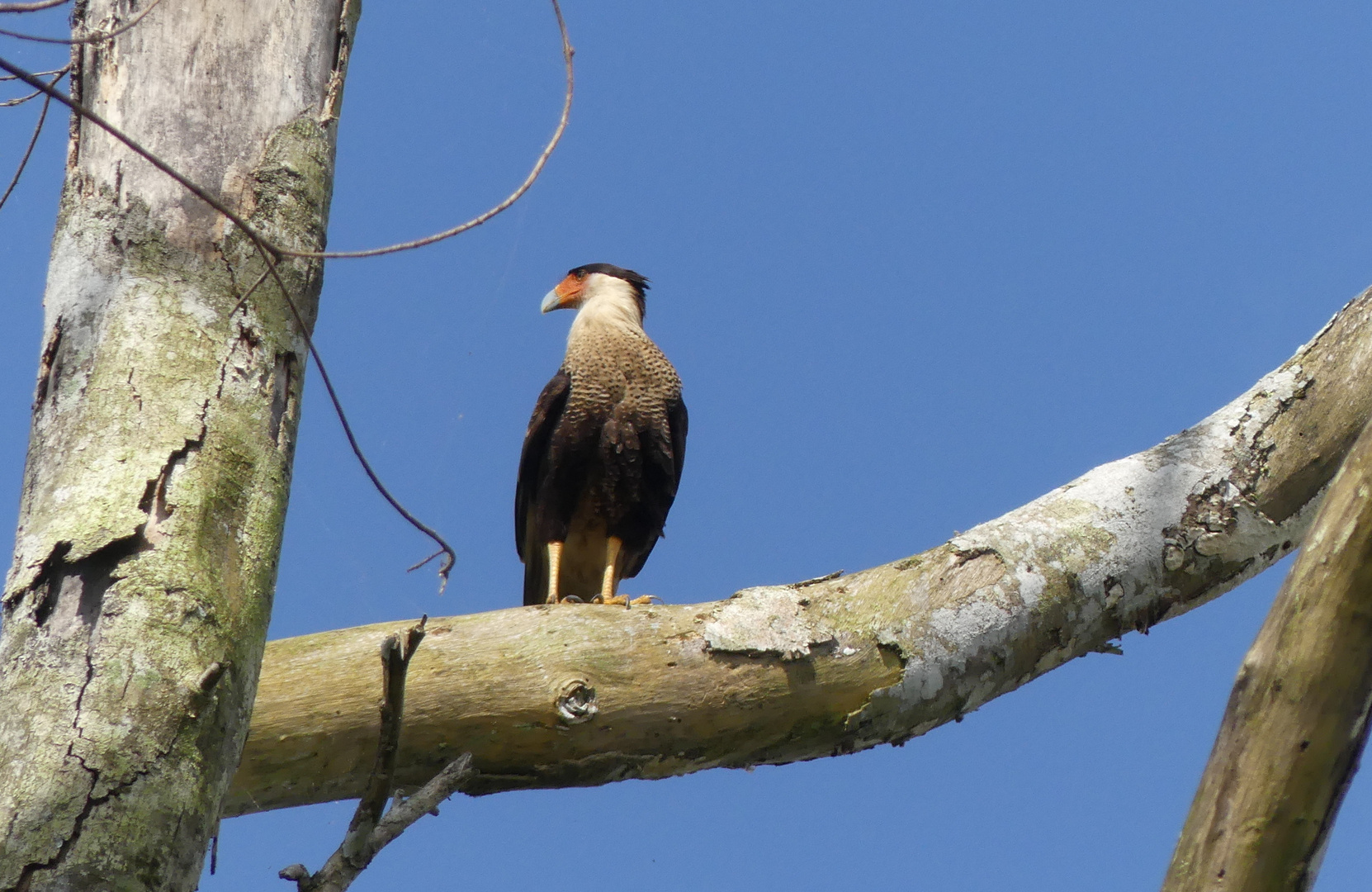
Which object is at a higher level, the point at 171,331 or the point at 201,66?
the point at 201,66

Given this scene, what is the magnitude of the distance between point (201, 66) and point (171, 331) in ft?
1.57

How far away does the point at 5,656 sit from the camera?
4.87 ft

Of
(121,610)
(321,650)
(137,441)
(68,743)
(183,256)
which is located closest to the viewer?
(68,743)

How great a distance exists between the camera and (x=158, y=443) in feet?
5.34

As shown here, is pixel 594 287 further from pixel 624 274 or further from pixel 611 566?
pixel 611 566

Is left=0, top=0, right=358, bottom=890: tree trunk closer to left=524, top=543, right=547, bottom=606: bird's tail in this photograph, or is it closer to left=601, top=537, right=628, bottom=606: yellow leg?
left=601, top=537, right=628, bottom=606: yellow leg

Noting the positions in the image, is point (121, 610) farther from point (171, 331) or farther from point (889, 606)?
point (889, 606)

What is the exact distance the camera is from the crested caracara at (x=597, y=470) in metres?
4.90

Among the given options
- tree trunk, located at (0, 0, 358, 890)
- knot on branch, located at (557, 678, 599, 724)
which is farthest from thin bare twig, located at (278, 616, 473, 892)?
knot on branch, located at (557, 678, 599, 724)

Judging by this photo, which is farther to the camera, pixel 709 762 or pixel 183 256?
pixel 709 762

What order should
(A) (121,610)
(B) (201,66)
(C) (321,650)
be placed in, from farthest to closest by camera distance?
(C) (321,650) → (B) (201,66) → (A) (121,610)

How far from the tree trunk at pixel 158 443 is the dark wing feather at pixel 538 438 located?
2.93 metres

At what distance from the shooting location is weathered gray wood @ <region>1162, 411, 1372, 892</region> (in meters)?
1.33

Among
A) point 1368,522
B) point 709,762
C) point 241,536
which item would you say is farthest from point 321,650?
point 1368,522
